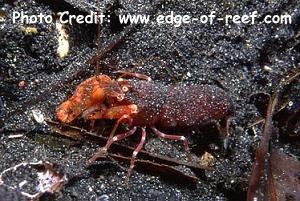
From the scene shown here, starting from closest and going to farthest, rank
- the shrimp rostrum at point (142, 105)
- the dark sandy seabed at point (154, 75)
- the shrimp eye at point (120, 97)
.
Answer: the dark sandy seabed at point (154, 75) < the shrimp rostrum at point (142, 105) < the shrimp eye at point (120, 97)

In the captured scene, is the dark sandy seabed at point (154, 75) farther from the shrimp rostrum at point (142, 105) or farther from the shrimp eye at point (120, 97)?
the shrimp eye at point (120, 97)

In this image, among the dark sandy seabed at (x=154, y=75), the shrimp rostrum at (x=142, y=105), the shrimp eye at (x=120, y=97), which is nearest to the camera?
the dark sandy seabed at (x=154, y=75)

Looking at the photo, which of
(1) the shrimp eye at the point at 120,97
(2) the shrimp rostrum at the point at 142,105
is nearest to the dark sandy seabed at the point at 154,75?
(2) the shrimp rostrum at the point at 142,105

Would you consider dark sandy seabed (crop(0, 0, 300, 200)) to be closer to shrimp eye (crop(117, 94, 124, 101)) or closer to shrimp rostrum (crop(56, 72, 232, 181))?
shrimp rostrum (crop(56, 72, 232, 181))

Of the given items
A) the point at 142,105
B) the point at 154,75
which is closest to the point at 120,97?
the point at 142,105

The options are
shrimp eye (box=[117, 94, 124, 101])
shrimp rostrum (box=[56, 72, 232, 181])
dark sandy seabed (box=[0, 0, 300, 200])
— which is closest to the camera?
dark sandy seabed (box=[0, 0, 300, 200])

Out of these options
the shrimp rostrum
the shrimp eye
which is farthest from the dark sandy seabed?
the shrimp eye
